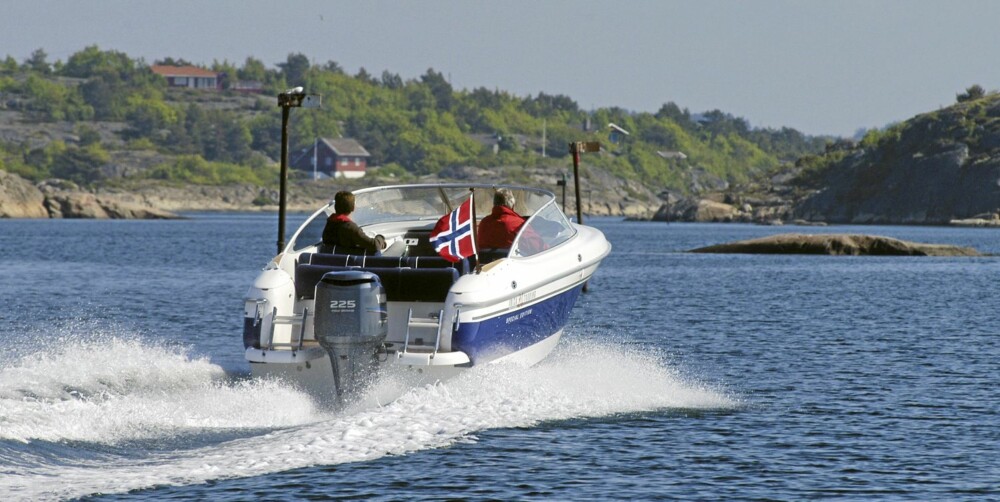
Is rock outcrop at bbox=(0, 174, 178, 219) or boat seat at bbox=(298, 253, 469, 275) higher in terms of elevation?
boat seat at bbox=(298, 253, 469, 275)

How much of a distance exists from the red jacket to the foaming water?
165cm

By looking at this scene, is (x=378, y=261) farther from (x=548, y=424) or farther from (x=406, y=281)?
(x=548, y=424)

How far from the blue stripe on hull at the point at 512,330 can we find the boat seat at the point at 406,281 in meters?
0.62

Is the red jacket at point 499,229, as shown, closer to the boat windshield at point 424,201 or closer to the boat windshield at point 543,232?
the boat windshield at point 543,232

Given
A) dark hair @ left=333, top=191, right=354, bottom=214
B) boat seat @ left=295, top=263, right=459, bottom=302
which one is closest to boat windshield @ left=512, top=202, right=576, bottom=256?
boat seat @ left=295, top=263, right=459, bottom=302

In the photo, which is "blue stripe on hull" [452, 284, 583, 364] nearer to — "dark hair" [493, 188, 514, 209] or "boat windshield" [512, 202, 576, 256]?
"boat windshield" [512, 202, 576, 256]

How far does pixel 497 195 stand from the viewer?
57.3ft

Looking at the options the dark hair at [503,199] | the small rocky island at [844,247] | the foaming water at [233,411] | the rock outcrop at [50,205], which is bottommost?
the rock outcrop at [50,205]

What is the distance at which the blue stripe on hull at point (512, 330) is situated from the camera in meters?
15.1

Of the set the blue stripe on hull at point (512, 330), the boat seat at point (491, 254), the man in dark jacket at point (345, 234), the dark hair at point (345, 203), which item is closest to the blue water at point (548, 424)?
the blue stripe on hull at point (512, 330)

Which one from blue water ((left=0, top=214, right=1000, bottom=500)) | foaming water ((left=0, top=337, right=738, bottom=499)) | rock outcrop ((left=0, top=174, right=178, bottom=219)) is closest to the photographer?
foaming water ((left=0, top=337, right=738, bottom=499))

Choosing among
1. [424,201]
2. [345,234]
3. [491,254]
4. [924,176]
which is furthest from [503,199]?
[924,176]

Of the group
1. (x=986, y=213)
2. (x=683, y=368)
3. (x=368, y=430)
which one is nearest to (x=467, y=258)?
(x=368, y=430)

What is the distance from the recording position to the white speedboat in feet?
48.2
